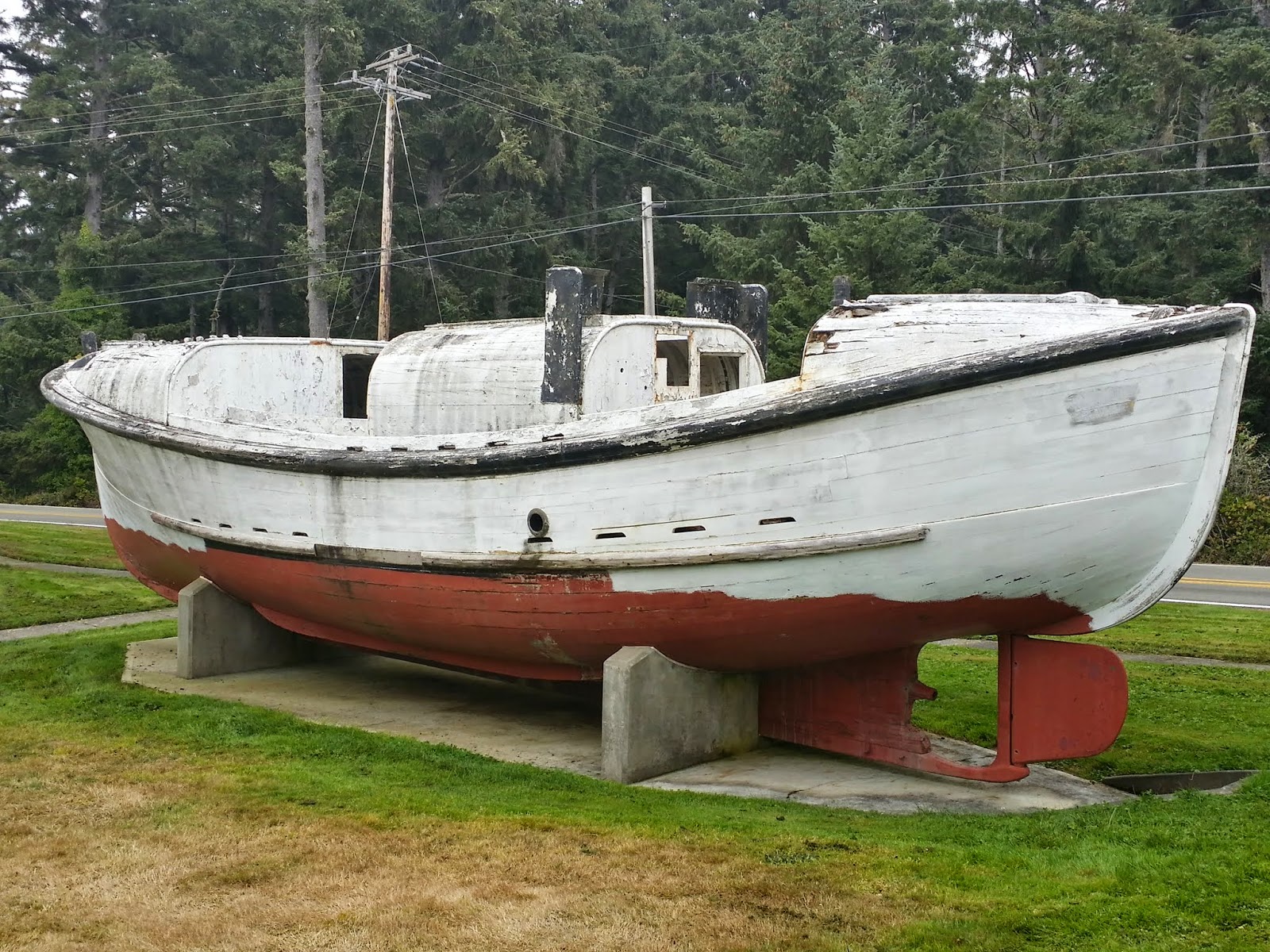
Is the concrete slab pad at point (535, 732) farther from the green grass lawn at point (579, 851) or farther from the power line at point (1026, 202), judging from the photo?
the power line at point (1026, 202)

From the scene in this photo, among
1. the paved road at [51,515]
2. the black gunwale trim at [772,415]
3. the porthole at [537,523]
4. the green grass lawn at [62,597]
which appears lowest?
the paved road at [51,515]

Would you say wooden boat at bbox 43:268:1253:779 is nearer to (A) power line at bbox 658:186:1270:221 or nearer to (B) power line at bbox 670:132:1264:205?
(A) power line at bbox 658:186:1270:221

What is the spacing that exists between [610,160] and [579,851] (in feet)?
121

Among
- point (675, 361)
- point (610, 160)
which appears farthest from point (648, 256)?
point (610, 160)

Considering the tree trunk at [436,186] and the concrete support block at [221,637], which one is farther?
the tree trunk at [436,186]

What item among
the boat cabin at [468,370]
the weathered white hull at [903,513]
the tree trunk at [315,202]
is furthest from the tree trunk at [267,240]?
the weathered white hull at [903,513]

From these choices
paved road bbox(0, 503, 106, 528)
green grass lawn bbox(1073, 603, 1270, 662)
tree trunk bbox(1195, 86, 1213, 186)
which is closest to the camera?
green grass lawn bbox(1073, 603, 1270, 662)

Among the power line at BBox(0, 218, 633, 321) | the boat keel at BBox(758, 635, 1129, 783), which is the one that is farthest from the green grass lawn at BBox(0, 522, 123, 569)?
the power line at BBox(0, 218, 633, 321)

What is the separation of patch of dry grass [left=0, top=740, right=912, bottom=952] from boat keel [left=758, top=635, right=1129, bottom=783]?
1872 millimetres

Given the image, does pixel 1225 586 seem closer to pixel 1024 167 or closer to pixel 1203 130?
pixel 1024 167

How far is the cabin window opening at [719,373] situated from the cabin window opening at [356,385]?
3548 mm

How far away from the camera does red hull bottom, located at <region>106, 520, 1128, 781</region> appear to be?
6910 mm

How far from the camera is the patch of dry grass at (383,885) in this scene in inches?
183

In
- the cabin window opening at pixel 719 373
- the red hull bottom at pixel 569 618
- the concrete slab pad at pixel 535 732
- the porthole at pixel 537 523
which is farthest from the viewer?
the cabin window opening at pixel 719 373
